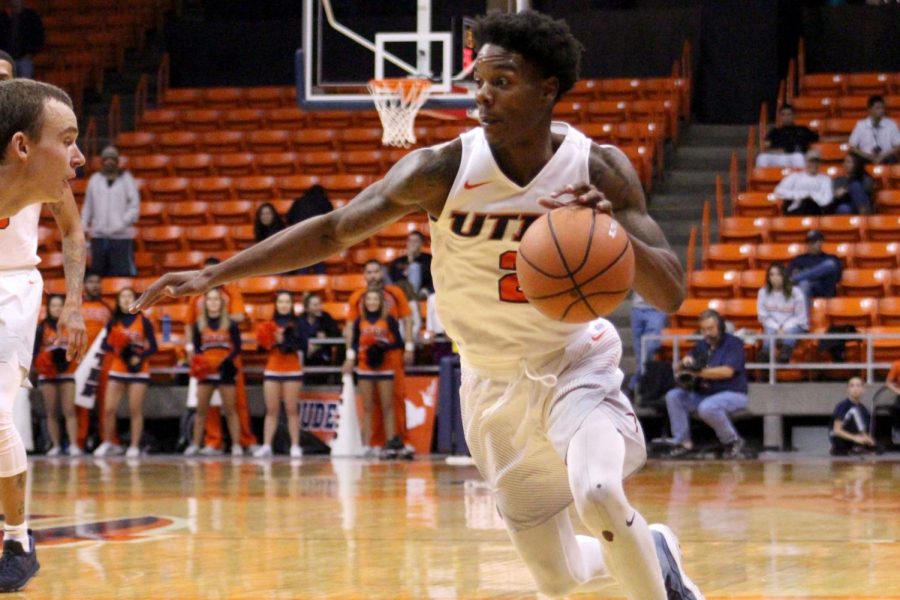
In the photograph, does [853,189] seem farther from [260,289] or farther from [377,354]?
[260,289]

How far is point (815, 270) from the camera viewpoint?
15.7 meters

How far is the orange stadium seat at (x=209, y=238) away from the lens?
18812mm

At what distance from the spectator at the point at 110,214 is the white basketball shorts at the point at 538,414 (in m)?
13.4

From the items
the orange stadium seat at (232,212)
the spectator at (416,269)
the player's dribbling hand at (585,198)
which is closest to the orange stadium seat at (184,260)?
the orange stadium seat at (232,212)

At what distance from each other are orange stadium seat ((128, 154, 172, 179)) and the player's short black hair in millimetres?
16438

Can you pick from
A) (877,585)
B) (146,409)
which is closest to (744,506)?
(877,585)

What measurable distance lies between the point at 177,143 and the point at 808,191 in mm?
9029

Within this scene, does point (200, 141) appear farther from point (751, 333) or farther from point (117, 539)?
point (117, 539)

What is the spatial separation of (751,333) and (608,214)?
1186 centimetres

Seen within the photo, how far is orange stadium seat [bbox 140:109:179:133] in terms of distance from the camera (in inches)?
864

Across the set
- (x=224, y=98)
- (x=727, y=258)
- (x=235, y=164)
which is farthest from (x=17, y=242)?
(x=224, y=98)

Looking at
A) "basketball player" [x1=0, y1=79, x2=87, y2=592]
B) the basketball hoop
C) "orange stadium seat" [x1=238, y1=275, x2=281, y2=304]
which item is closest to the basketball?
"basketball player" [x1=0, y1=79, x2=87, y2=592]

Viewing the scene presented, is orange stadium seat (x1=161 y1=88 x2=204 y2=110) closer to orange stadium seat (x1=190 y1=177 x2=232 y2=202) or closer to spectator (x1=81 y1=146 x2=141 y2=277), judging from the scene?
orange stadium seat (x1=190 y1=177 x2=232 y2=202)

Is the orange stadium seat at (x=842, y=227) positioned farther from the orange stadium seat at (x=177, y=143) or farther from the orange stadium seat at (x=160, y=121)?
the orange stadium seat at (x=160, y=121)
